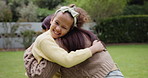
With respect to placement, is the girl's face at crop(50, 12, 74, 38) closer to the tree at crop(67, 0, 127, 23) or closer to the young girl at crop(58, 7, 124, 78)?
the young girl at crop(58, 7, 124, 78)

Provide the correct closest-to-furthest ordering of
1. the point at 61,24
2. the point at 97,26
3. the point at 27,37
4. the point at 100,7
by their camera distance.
Answer: the point at 61,24 → the point at 27,37 → the point at 97,26 → the point at 100,7

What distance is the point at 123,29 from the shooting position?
19.0m

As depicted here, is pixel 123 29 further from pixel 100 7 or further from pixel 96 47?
pixel 96 47

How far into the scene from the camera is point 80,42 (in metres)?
2.70

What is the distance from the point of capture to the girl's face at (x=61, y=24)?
8.83ft

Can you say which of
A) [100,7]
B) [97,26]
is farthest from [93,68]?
[100,7]

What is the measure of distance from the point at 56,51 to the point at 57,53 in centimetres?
2

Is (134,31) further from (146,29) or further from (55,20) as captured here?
(55,20)

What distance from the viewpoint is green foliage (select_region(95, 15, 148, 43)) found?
61.6 feet

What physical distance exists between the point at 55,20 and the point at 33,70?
50 cm

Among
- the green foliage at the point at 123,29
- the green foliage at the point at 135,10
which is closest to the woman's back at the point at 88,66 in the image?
the green foliage at the point at 123,29

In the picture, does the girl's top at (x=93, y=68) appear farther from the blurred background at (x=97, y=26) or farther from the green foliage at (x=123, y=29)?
the green foliage at (x=123, y=29)

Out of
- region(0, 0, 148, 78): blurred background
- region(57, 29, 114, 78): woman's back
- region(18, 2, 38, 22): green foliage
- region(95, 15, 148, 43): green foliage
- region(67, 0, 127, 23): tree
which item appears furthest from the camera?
region(18, 2, 38, 22): green foliage

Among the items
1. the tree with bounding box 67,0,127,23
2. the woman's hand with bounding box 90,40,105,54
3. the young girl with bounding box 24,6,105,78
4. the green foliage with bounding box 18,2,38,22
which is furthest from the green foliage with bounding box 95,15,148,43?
the young girl with bounding box 24,6,105,78
